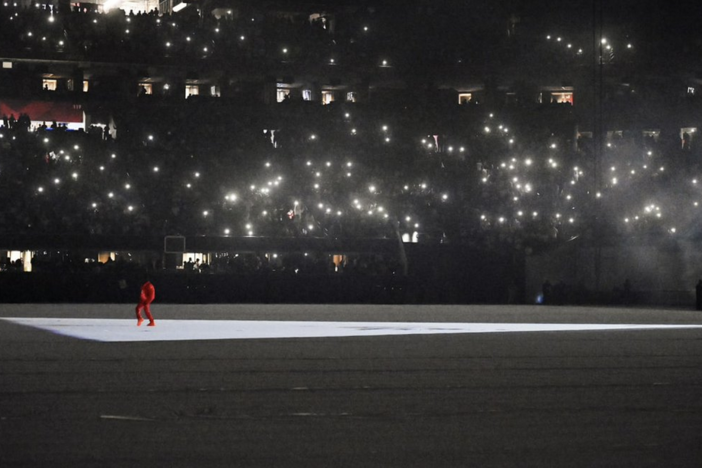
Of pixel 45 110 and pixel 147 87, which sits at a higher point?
pixel 147 87

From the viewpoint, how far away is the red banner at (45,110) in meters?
52.5

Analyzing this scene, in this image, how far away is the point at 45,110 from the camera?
5362 cm

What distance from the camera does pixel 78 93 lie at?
2112 inches

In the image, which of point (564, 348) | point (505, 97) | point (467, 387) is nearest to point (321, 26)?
point (505, 97)

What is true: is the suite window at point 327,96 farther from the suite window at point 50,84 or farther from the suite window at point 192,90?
the suite window at point 50,84

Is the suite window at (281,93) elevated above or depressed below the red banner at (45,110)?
above

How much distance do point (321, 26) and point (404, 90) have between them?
6.27 m

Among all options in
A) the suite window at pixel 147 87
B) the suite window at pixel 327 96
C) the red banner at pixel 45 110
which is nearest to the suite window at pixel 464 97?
the suite window at pixel 327 96

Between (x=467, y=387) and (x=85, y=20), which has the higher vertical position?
(x=85, y=20)

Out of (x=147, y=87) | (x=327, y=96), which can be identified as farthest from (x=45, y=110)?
(x=327, y=96)

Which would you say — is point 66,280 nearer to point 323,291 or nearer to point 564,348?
point 323,291

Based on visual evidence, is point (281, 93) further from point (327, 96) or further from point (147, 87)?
point (147, 87)

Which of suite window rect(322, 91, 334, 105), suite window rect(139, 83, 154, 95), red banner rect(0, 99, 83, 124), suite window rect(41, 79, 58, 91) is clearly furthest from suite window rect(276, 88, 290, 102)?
suite window rect(41, 79, 58, 91)

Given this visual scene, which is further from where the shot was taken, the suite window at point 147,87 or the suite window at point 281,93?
the suite window at point 281,93
